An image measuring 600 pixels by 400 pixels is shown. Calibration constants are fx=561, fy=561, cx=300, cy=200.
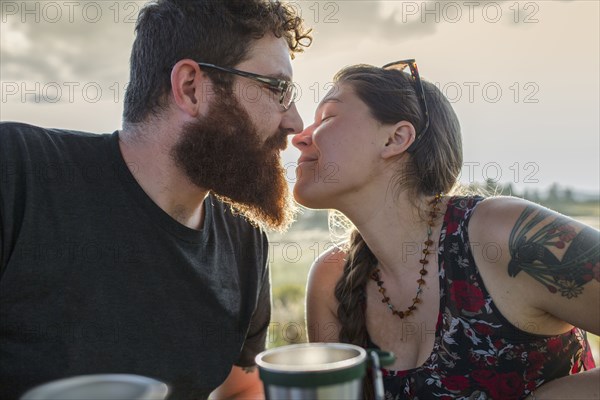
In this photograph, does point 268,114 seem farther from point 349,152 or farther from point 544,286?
point 544,286

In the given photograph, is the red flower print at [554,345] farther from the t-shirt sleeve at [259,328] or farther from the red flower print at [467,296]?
the t-shirt sleeve at [259,328]

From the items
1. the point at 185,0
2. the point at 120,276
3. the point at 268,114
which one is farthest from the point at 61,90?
the point at 120,276

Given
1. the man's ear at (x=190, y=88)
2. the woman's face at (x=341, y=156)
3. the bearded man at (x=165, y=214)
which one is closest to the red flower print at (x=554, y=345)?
the woman's face at (x=341, y=156)

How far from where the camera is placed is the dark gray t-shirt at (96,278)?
2006 mm

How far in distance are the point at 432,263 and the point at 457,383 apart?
0.53 m

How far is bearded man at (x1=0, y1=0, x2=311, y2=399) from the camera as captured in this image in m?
2.03

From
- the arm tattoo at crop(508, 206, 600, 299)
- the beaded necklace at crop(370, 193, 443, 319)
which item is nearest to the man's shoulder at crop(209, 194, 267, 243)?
the beaded necklace at crop(370, 193, 443, 319)

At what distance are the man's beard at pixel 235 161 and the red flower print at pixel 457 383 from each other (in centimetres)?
107

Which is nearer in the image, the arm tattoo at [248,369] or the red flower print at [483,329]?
the red flower print at [483,329]

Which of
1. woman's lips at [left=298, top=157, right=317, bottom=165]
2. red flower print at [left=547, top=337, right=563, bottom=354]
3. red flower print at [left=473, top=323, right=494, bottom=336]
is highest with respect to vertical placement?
woman's lips at [left=298, top=157, right=317, bottom=165]

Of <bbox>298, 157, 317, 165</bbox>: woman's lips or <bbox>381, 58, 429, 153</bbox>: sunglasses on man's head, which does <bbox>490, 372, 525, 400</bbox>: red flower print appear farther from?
<bbox>298, 157, 317, 165</bbox>: woman's lips

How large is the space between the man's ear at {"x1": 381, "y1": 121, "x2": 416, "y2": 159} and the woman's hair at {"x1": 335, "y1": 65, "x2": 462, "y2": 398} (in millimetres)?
35

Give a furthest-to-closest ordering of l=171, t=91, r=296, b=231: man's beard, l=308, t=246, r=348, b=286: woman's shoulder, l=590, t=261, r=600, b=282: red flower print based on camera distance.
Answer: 1. l=308, t=246, r=348, b=286: woman's shoulder
2. l=171, t=91, r=296, b=231: man's beard
3. l=590, t=261, r=600, b=282: red flower print

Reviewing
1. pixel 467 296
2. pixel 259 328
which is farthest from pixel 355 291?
pixel 467 296
